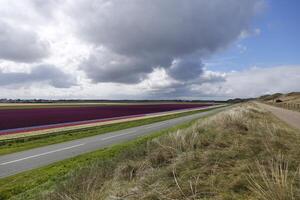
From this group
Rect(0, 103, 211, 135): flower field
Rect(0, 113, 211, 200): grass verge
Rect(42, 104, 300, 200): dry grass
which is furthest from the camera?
Rect(0, 103, 211, 135): flower field

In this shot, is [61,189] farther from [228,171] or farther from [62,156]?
[62,156]

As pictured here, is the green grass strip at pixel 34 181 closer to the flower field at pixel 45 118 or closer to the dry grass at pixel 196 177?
the dry grass at pixel 196 177

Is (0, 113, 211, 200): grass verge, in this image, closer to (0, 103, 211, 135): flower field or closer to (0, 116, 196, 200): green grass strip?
(0, 116, 196, 200): green grass strip

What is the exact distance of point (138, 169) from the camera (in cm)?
820

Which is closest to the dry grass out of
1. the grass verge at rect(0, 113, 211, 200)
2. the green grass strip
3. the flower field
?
the grass verge at rect(0, 113, 211, 200)

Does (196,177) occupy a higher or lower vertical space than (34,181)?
higher

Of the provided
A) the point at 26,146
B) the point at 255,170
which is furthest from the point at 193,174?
the point at 26,146

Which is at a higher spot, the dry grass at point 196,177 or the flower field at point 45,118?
the dry grass at point 196,177

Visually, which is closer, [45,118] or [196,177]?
[196,177]

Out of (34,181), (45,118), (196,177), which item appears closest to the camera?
(196,177)

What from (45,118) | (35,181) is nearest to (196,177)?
(35,181)

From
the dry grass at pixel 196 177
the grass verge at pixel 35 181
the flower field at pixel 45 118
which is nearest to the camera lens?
the dry grass at pixel 196 177

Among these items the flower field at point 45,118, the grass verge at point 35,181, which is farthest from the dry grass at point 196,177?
the flower field at point 45,118

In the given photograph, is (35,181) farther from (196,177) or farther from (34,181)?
(196,177)
